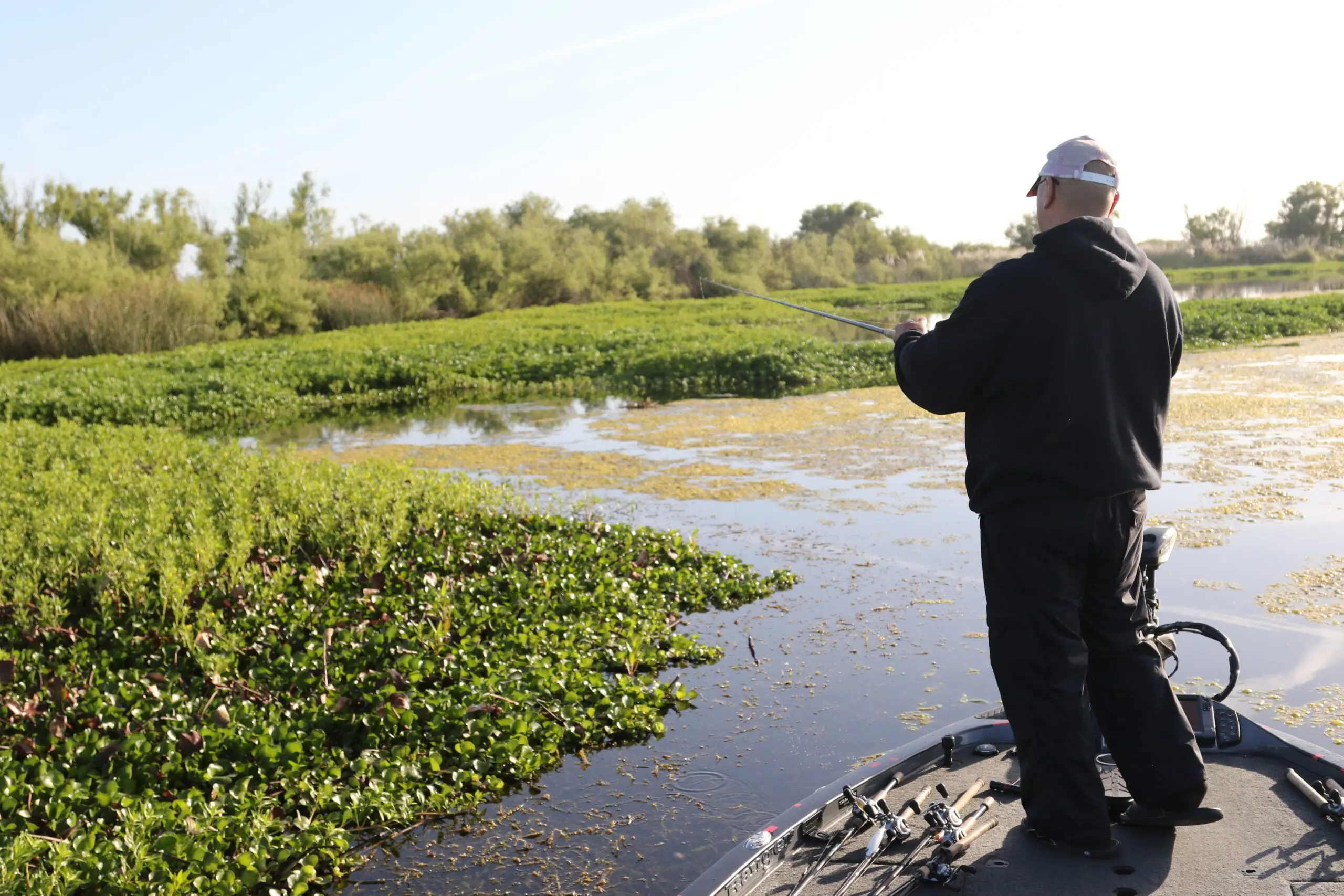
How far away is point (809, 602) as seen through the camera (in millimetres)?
7230

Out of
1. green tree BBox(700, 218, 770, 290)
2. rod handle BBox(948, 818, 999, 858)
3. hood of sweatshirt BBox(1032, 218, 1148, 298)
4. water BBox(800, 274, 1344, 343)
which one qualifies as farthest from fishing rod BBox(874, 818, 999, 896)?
green tree BBox(700, 218, 770, 290)

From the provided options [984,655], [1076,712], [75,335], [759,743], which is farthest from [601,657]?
[75,335]

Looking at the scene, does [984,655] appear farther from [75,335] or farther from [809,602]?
[75,335]

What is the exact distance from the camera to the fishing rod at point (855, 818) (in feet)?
10.6

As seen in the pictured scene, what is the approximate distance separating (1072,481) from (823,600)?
13.8 ft

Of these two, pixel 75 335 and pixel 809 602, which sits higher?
pixel 75 335

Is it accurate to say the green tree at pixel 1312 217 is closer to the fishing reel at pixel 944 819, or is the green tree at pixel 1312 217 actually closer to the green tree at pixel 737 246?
the green tree at pixel 737 246

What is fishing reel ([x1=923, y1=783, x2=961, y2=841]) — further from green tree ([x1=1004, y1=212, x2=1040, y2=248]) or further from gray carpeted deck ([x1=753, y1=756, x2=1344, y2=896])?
green tree ([x1=1004, y1=212, x2=1040, y2=248])

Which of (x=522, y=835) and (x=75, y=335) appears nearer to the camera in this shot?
(x=522, y=835)

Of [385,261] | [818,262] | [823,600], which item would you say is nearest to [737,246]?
[818,262]

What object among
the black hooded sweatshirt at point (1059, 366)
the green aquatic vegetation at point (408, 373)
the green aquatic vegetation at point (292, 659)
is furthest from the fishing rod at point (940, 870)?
the green aquatic vegetation at point (408, 373)

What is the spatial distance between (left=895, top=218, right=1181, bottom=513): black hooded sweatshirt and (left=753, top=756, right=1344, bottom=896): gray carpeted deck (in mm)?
979

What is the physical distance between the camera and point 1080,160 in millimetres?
3260

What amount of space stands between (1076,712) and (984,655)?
10.0ft
